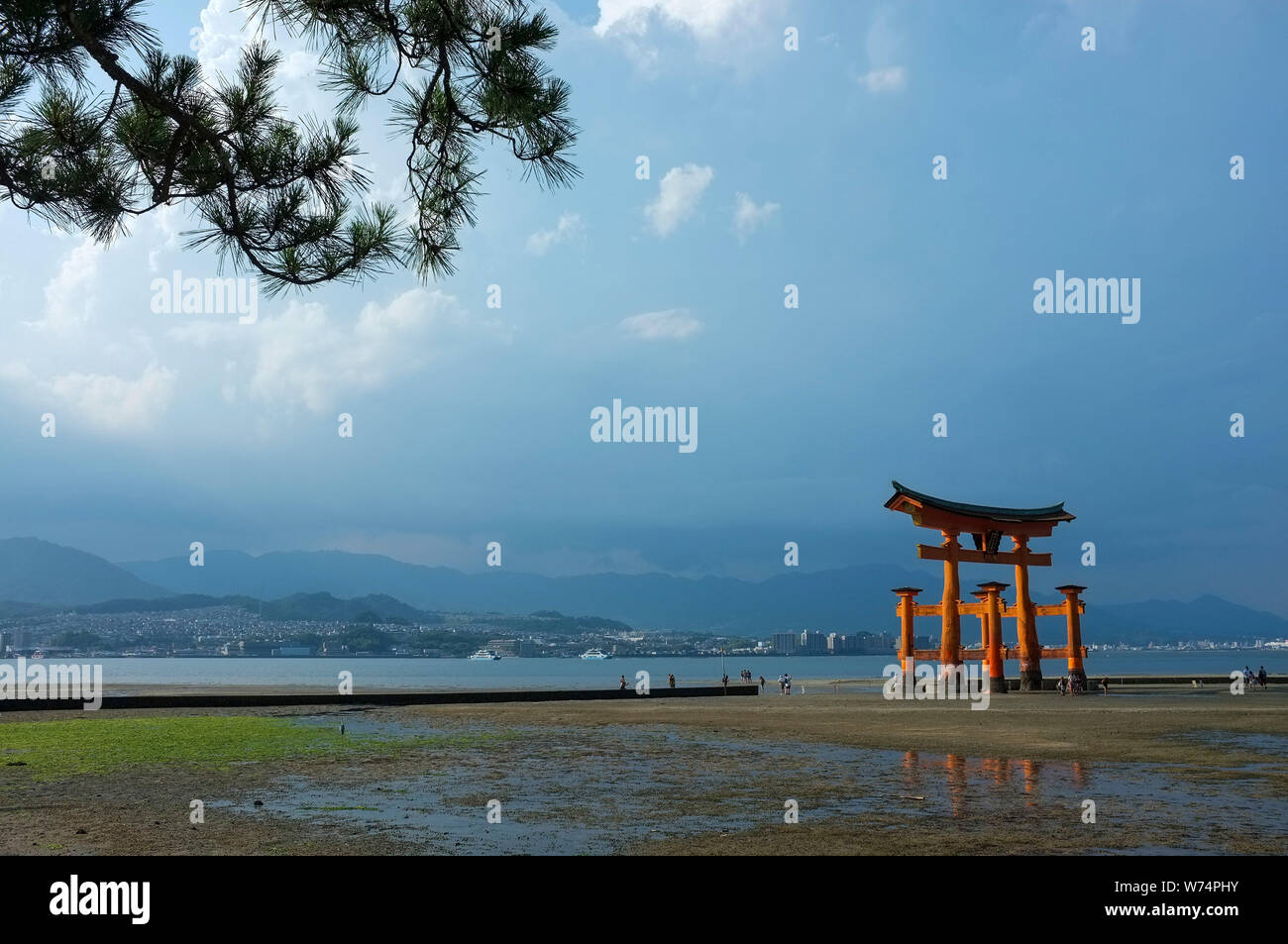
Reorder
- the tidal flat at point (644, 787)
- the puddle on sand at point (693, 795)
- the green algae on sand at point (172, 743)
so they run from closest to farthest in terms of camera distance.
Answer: the tidal flat at point (644, 787), the puddle on sand at point (693, 795), the green algae on sand at point (172, 743)

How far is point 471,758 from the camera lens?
15.7 m

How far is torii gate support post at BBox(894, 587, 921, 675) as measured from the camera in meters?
40.7

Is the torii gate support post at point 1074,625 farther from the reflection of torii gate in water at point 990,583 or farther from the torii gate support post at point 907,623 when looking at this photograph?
the torii gate support post at point 907,623

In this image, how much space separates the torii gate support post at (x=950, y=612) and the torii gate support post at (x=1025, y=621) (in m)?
2.90

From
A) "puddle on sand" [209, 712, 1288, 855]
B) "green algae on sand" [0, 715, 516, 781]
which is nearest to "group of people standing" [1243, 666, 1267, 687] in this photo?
"puddle on sand" [209, 712, 1288, 855]

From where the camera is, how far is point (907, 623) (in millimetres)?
40719

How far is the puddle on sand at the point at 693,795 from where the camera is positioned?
29.2 feet

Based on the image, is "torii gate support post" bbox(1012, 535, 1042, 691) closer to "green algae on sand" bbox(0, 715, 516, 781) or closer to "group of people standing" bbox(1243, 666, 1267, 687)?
"group of people standing" bbox(1243, 666, 1267, 687)

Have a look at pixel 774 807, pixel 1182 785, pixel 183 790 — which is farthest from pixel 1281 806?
pixel 183 790

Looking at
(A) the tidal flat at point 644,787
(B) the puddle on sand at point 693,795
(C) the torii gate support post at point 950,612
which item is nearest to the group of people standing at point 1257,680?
(C) the torii gate support post at point 950,612

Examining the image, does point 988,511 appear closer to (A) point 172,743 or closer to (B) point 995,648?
(B) point 995,648
